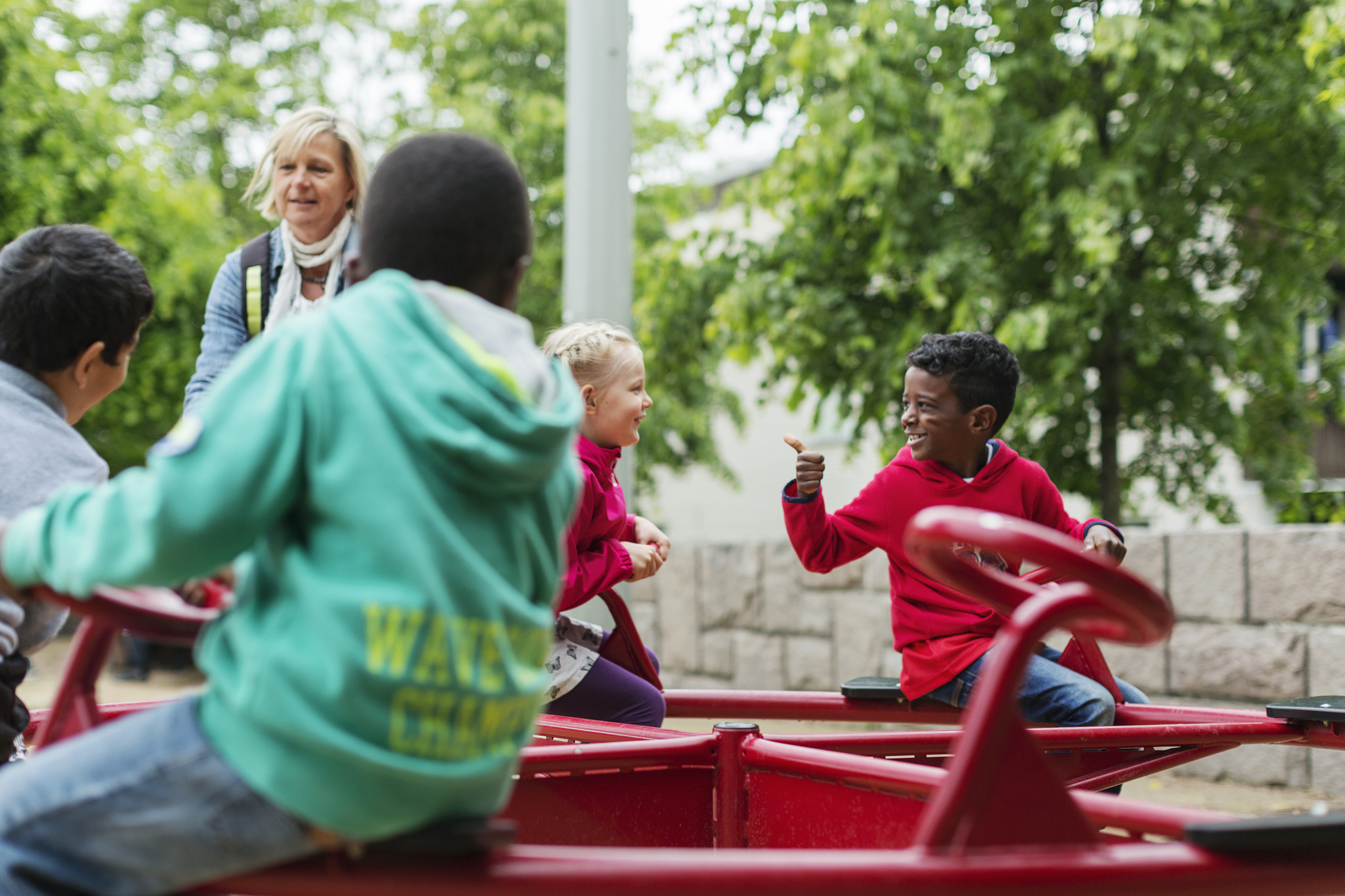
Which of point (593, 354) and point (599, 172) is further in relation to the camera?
point (599, 172)

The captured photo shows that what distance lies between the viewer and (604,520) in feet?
8.75

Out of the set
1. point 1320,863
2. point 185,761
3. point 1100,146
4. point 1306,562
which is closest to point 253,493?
point 185,761

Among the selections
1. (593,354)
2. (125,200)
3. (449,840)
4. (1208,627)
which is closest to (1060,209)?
(1208,627)

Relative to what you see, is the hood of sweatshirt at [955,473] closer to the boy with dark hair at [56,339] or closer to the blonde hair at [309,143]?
the blonde hair at [309,143]

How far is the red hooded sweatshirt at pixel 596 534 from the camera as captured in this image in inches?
100.0

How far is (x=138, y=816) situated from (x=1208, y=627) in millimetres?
4825

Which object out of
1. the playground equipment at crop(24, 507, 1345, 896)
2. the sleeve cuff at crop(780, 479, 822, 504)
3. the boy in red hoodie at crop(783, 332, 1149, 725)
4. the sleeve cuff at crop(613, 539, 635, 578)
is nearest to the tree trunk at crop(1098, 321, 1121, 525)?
the boy in red hoodie at crop(783, 332, 1149, 725)

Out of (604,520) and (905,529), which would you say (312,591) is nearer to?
(604,520)

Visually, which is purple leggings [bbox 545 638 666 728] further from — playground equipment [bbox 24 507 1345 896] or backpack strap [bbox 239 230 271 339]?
backpack strap [bbox 239 230 271 339]

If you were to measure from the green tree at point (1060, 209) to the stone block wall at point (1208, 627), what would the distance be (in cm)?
92

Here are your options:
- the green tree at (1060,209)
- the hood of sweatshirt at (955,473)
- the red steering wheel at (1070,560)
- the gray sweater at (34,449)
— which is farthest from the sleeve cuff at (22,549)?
the green tree at (1060,209)

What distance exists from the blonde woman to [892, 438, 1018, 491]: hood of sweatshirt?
4.48ft

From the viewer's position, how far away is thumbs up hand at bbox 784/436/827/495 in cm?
262

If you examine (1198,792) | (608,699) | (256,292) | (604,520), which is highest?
(256,292)
